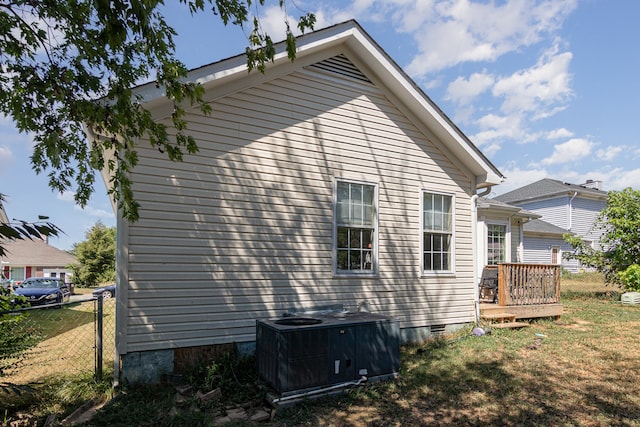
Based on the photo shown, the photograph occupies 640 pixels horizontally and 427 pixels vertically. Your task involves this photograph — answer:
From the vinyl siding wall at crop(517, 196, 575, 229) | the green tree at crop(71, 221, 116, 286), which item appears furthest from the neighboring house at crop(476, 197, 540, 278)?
the green tree at crop(71, 221, 116, 286)

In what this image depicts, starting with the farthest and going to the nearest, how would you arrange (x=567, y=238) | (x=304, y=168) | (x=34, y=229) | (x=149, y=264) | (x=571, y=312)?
(x=567, y=238), (x=571, y=312), (x=304, y=168), (x=149, y=264), (x=34, y=229)

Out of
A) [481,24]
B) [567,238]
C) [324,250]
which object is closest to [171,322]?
[324,250]

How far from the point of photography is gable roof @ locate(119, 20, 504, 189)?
5.49 m

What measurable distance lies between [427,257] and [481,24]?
583cm

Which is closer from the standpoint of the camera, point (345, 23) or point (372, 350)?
point (372, 350)

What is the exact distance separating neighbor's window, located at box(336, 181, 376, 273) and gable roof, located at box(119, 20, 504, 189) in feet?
6.66

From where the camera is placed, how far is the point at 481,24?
29.4 feet

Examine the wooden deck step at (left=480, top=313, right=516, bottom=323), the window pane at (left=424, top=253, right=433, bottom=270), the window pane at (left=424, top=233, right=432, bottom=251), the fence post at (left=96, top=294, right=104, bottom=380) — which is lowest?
the wooden deck step at (left=480, top=313, right=516, bottom=323)

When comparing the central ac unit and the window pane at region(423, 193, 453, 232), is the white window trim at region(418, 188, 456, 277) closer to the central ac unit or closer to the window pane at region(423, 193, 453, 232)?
the window pane at region(423, 193, 453, 232)

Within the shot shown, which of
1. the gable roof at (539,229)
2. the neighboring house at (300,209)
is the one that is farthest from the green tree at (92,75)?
the gable roof at (539,229)

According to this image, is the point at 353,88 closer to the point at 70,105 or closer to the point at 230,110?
the point at 230,110

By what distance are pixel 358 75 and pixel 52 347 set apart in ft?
27.7

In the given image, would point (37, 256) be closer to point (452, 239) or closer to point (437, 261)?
point (437, 261)

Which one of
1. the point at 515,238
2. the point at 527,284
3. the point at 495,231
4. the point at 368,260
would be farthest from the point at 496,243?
the point at 368,260
